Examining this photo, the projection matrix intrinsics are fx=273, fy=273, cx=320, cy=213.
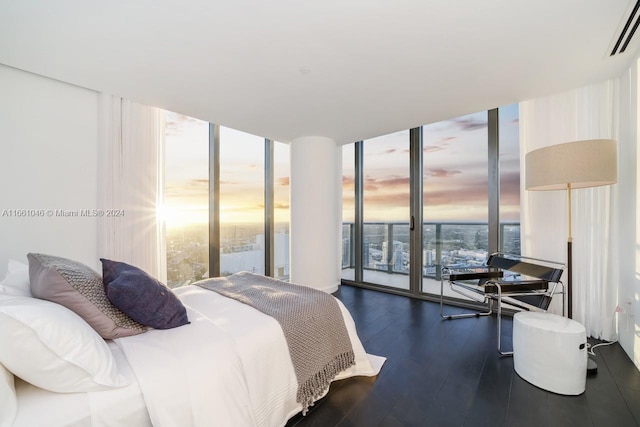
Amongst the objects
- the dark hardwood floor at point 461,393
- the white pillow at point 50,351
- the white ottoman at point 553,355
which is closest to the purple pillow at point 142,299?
the white pillow at point 50,351

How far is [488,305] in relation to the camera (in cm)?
332

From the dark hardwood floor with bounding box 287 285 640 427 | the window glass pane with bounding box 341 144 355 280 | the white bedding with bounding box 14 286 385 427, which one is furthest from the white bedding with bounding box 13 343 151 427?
the window glass pane with bounding box 341 144 355 280

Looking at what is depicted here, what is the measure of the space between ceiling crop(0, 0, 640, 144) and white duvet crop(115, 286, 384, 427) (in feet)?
6.12

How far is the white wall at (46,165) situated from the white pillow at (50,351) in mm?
1899

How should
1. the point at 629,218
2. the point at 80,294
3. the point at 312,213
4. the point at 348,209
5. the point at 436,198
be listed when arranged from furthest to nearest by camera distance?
the point at 348,209 → the point at 312,213 → the point at 436,198 → the point at 629,218 → the point at 80,294

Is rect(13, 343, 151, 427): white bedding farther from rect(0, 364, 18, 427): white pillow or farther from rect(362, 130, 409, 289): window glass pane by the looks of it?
rect(362, 130, 409, 289): window glass pane

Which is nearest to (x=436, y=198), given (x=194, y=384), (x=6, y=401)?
(x=194, y=384)

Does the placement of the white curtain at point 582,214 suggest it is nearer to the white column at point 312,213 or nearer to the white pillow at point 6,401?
the white column at point 312,213

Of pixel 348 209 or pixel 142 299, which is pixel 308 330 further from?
pixel 348 209

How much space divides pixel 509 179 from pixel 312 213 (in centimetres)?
253

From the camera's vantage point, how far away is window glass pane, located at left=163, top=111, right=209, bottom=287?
343 centimetres

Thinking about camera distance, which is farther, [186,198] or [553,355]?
[186,198]

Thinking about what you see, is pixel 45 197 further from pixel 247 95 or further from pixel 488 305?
pixel 488 305

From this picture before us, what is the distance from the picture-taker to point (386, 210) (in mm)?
4316
